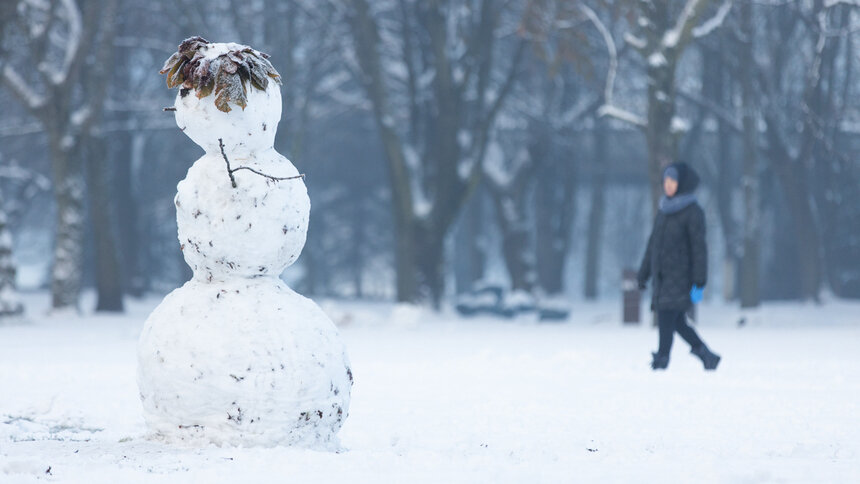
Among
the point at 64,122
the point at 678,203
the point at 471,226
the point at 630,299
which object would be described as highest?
the point at 64,122

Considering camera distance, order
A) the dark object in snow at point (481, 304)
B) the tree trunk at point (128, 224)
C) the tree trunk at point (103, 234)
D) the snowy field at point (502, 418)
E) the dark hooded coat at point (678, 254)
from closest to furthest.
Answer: the snowy field at point (502, 418) < the dark hooded coat at point (678, 254) < the tree trunk at point (103, 234) < the dark object in snow at point (481, 304) < the tree trunk at point (128, 224)

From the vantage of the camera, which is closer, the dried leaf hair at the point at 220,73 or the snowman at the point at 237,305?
the snowman at the point at 237,305

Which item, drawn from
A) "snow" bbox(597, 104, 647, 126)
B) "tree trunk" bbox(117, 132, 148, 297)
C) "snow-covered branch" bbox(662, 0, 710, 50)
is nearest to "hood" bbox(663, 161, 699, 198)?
"snow-covered branch" bbox(662, 0, 710, 50)

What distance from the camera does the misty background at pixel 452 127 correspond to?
54.4 ft

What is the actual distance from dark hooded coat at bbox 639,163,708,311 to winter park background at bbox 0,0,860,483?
2.25 ft

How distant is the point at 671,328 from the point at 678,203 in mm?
1059

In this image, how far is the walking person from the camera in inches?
350

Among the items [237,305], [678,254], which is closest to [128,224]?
[678,254]

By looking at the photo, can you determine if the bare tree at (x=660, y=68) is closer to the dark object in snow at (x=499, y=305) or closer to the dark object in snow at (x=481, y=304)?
the dark object in snow at (x=499, y=305)

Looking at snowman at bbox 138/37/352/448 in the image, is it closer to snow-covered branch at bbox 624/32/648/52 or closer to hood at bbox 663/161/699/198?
hood at bbox 663/161/699/198

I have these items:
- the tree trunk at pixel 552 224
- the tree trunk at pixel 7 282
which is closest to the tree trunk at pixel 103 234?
the tree trunk at pixel 7 282

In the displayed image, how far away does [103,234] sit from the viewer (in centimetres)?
1789

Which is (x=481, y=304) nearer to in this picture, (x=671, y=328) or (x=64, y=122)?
(x=64, y=122)

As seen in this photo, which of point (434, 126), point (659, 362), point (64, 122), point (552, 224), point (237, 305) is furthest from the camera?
point (552, 224)
